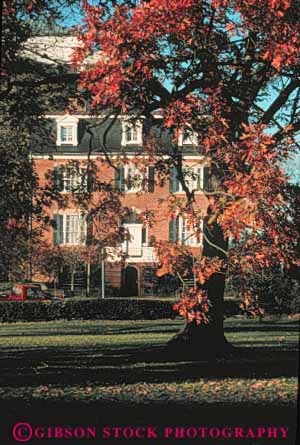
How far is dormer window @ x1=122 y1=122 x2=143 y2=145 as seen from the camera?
10.1m

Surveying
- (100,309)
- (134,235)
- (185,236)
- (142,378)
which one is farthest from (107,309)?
(185,236)

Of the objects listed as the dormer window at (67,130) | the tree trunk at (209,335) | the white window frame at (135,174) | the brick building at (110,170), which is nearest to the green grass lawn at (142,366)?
the tree trunk at (209,335)

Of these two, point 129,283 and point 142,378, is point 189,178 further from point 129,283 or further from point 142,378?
point 142,378

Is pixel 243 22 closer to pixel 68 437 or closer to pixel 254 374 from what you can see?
pixel 254 374

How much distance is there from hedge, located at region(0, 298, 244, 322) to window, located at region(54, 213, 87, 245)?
133 centimetres

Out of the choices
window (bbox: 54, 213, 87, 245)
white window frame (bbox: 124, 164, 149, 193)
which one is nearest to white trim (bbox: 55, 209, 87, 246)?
window (bbox: 54, 213, 87, 245)

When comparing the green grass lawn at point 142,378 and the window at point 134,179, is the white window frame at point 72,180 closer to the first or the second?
the window at point 134,179

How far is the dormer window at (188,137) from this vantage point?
8.94 meters

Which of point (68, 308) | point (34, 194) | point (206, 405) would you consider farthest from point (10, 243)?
point (206, 405)

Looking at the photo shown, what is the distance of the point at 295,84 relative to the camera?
10555 mm

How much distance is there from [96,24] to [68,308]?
6.14 metres

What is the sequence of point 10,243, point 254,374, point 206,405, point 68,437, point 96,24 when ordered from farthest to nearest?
point 10,243, point 254,374, point 96,24, point 206,405, point 68,437

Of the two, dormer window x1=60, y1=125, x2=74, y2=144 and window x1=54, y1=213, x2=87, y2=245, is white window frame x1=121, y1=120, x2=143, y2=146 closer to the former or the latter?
dormer window x1=60, y1=125, x2=74, y2=144

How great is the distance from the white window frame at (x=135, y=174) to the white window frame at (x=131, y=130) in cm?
31
